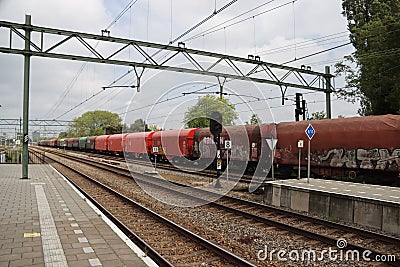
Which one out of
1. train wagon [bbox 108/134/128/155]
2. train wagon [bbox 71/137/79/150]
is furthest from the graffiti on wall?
train wagon [bbox 71/137/79/150]

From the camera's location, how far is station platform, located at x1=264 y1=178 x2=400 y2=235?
328 inches

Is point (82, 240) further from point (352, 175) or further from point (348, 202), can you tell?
point (352, 175)

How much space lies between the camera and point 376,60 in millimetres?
24656

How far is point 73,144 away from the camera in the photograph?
67938mm

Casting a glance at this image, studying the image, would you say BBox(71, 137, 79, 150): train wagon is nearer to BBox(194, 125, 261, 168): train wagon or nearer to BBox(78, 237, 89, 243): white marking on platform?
BBox(194, 125, 261, 168): train wagon

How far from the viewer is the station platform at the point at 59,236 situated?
5752 millimetres

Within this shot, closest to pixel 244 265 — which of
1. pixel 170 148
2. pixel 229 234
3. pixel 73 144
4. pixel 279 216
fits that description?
pixel 229 234

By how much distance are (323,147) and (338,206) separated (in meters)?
6.76

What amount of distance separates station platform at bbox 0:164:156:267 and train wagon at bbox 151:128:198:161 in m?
14.4

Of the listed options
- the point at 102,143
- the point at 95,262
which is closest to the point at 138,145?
the point at 102,143

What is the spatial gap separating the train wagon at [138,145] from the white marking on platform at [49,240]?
67.8 ft

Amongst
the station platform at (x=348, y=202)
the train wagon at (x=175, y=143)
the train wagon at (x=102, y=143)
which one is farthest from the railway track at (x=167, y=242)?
the train wagon at (x=102, y=143)

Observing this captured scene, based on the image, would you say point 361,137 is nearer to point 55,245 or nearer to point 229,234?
point 229,234

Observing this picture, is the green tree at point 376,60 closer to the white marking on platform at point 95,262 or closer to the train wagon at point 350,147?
the train wagon at point 350,147
